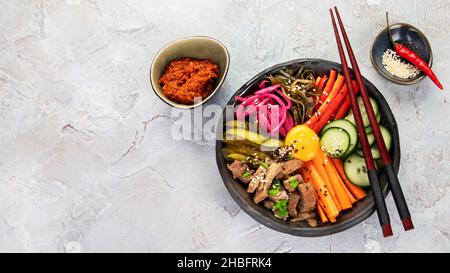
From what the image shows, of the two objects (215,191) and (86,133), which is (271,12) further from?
(86,133)

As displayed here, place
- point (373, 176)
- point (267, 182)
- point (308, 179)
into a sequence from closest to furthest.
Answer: point (373, 176) → point (267, 182) → point (308, 179)

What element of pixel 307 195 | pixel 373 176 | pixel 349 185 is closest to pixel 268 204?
pixel 307 195

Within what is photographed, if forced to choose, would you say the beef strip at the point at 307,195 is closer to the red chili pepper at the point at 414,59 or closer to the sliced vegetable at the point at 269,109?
the sliced vegetable at the point at 269,109

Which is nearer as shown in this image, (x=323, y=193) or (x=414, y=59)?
(x=323, y=193)

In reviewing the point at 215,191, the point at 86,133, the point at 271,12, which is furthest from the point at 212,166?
the point at 271,12

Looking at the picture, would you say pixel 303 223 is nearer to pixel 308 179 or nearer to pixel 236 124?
pixel 308 179

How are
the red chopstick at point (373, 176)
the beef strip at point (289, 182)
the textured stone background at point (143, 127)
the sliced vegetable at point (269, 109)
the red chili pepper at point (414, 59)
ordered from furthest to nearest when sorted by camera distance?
the textured stone background at point (143, 127), the red chili pepper at point (414, 59), the sliced vegetable at point (269, 109), the beef strip at point (289, 182), the red chopstick at point (373, 176)

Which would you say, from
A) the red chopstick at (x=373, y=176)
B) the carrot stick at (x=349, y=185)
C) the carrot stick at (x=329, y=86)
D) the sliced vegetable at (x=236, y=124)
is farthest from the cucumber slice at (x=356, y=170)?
the sliced vegetable at (x=236, y=124)
